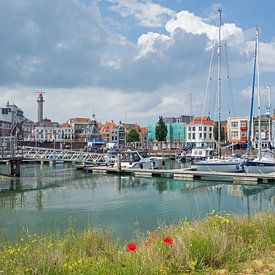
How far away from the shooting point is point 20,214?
21891mm

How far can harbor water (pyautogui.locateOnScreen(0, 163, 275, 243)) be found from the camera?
18.8 metres

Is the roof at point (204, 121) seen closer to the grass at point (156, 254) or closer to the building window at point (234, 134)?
the building window at point (234, 134)

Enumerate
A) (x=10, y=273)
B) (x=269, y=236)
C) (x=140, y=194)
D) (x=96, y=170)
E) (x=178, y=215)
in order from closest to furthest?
(x=10, y=273) < (x=269, y=236) < (x=178, y=215) < (x=140, y=194) < (x=96, y=170)

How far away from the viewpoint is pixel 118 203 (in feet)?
86.0

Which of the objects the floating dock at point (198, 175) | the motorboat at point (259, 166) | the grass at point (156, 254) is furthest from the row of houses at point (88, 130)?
the grass at point (156, 254)

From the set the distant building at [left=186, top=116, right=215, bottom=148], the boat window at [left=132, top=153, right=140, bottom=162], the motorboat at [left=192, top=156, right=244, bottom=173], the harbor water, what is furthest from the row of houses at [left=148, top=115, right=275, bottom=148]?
the harbor water

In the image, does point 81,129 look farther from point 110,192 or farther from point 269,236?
point 269,236

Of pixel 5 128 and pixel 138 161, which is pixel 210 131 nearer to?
pixel 5 128

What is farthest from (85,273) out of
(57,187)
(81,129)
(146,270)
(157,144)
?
(81,129)

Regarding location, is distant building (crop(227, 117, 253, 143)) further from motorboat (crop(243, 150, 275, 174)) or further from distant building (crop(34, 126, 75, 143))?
distant building (crop(34, 126, 75, 143))

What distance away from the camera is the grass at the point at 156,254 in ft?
21.4

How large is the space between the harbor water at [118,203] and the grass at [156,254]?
5.98 metres

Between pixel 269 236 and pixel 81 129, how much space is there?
169 metres

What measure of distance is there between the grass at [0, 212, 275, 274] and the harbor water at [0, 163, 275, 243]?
5.98m
